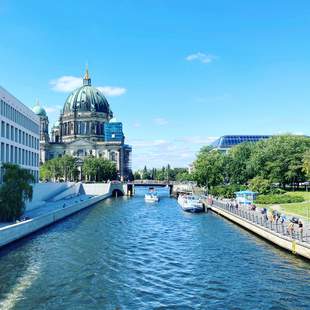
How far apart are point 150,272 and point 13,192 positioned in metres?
27.8

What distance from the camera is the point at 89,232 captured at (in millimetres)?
56969

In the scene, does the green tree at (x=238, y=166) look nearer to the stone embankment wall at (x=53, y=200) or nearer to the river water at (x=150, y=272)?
the stone embankment wall at (x=53, y=200)

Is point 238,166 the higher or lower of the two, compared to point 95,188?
higher

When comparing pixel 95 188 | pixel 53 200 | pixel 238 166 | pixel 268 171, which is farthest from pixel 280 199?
pixel 95 188

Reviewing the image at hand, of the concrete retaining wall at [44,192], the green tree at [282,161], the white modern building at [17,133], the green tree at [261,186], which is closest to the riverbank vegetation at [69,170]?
the concrete retaining wall at [44,192]

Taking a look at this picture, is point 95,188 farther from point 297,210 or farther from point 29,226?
point 29,226

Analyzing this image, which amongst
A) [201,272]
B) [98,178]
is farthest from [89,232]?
[98,178]

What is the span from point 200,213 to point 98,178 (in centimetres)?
10278

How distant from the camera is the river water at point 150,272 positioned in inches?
1061

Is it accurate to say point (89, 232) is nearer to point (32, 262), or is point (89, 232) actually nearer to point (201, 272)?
point (32, 262)

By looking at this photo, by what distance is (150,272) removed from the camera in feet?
113

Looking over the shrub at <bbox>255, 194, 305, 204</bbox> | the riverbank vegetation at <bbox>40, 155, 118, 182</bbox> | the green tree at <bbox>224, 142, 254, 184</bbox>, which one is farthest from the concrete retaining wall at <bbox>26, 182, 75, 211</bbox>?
the riverbank vegetation at <bbox>40, 155, 118, 182</bbox>

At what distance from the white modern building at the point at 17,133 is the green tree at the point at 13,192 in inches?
402

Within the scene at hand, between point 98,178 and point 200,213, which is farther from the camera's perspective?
point 98,178
